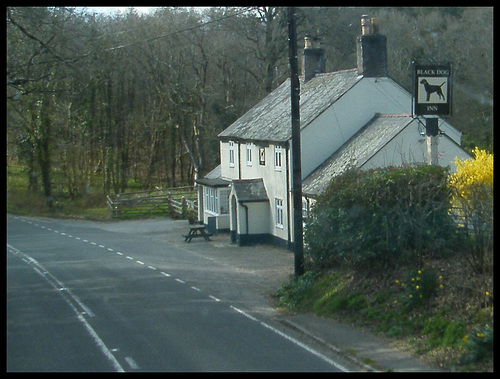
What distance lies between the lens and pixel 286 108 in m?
30.8

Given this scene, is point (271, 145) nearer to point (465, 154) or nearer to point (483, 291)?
point (465, 154)

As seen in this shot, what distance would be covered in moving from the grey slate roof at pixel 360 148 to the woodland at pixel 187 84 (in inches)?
209

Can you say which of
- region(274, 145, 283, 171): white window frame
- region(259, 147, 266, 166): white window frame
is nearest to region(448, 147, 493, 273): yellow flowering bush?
region(274, 145, 283, 171): white window frame

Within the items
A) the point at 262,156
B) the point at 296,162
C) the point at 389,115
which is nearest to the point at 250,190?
the point at 262,156

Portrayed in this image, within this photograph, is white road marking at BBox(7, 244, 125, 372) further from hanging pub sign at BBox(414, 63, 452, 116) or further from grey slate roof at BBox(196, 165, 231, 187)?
grey slate roof at BBox(196, 165, 231, 187)

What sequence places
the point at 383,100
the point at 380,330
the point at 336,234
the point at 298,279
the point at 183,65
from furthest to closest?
1. the point at 183,65
2. the point at 383,100
3. the point at 298,279
4. the point at 336,234
5. the point at 380,330

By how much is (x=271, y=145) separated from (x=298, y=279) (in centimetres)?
1300

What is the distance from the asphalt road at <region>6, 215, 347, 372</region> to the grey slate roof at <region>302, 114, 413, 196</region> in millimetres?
5097

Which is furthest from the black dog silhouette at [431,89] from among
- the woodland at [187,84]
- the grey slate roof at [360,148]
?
the woodland at [187,84]

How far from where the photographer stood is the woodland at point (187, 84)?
32406mm

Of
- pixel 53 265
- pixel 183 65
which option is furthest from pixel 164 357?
pixel 183 65

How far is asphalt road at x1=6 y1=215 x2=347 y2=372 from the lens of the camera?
1081cm

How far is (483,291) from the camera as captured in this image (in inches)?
415

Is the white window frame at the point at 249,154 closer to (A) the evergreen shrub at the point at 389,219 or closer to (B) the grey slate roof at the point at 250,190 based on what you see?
(B) the grey slate roof at the point at 250,190
